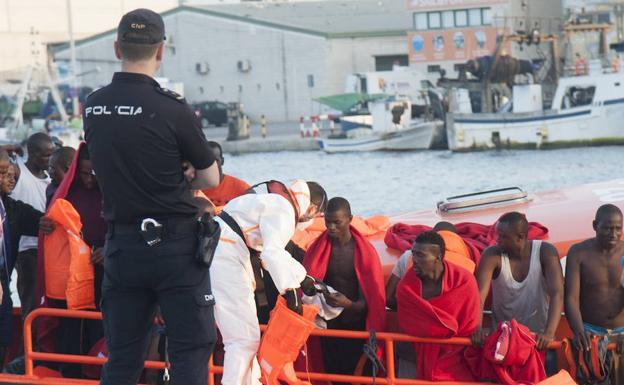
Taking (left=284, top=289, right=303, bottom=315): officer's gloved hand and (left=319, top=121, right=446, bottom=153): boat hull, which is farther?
(left=319, top=121, right=446, bottom=153): boat hull

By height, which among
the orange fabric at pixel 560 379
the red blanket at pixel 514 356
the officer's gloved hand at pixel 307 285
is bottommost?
the orange fabric at pixel 560 379

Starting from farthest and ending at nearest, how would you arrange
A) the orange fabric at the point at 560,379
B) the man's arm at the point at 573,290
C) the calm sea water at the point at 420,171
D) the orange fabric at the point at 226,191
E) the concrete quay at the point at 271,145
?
the concrete quay at the point at 271,145 < the calm sea water at the point at 420,171 < the orange fabric at the point at 226,191 < the man's arm at the point at 573,290 < the orange fabric at the point at 560,379

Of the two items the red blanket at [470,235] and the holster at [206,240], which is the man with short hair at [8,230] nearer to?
the red blanket at [470,235]

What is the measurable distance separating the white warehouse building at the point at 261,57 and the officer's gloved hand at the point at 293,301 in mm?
50159


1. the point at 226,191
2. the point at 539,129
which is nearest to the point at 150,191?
the point at 226,191

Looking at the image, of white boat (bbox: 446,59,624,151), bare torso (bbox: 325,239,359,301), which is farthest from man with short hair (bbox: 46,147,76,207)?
white boat (bbox: 446,59,624,151)

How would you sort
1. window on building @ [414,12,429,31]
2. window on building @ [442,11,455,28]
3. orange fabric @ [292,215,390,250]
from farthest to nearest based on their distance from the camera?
window on building @ [414,12,429,31] < window on building @ [442,11,455,28] < orange fabric @ [292,215,390,250]

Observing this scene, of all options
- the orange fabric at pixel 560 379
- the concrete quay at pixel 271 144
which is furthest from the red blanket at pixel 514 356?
the concrete quay at pixel 271 144

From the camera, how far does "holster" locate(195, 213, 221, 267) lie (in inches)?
171

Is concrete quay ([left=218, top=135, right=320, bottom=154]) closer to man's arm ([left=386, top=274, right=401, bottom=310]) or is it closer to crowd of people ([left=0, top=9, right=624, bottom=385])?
crowd of people ([left=0, top=9, right=624, bottom=385])

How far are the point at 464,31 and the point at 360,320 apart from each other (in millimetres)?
47538

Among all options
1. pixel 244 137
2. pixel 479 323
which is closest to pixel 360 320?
pixel 479 323

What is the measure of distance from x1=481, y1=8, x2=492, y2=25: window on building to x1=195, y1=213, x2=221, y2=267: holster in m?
49.1

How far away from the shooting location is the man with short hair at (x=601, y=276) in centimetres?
605
